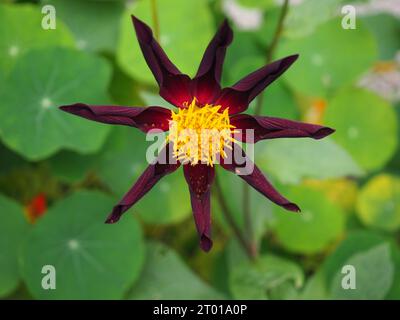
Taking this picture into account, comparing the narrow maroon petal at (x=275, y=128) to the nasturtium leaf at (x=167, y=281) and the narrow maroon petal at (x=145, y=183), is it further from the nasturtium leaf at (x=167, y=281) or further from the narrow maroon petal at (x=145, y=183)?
the nasturtium leaf at (x=167, y=281)

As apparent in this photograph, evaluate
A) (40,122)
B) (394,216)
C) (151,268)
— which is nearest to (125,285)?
(151,268)

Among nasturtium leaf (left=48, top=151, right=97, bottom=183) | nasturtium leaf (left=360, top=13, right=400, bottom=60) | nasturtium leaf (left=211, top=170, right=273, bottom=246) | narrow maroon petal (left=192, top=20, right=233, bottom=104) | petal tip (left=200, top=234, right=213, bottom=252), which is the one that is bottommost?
petal tip (left=200, top=234, right=213, bottom=252)

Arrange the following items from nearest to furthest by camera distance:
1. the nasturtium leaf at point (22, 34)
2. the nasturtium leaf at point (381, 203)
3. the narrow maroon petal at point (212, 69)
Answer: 1. the narrow maroon petal at point (212, 69)
2. the nasturtium leaf at point (22, 34)
3. the nasturtium leaf at point (381, 203)

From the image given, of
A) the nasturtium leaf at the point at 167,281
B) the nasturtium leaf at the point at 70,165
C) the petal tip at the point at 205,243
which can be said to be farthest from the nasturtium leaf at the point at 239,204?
the petal tip at the point at 205,243

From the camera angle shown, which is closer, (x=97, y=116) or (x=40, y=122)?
(x=97, y=116)

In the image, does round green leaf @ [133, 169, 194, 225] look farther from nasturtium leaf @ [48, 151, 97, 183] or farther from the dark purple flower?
the dark purple flower

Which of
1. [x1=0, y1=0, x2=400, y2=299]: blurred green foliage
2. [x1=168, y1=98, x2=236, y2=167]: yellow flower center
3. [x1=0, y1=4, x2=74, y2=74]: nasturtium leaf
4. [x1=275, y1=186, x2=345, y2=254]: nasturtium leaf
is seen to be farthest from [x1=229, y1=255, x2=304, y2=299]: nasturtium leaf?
[x1=0, y1=4, x2=74, y2=74]: nasturtium leaf

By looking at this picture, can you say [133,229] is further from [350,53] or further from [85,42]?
[350,53]
